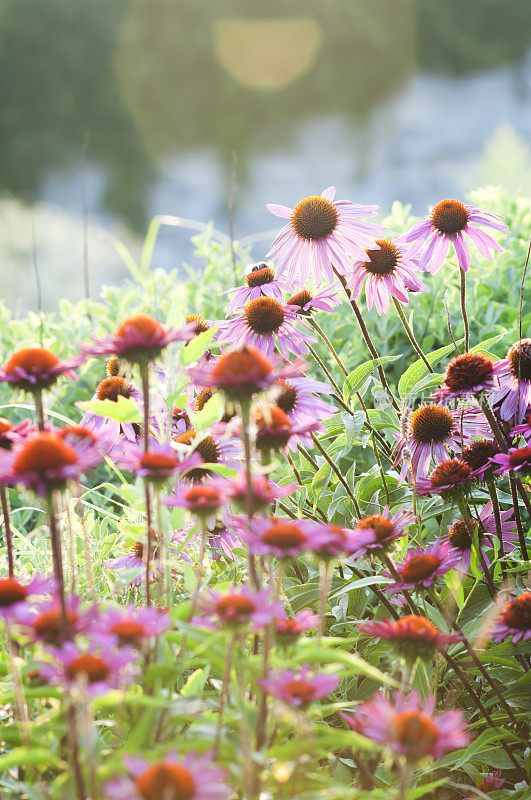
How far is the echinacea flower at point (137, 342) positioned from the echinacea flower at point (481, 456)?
0.56 meters

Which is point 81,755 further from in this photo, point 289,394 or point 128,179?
point 128,179

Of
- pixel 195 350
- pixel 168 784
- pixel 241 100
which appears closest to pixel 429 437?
pixel 195 350

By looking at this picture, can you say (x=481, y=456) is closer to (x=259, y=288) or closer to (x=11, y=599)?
(x=259, y=288)

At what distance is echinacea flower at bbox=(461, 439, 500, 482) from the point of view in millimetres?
1161

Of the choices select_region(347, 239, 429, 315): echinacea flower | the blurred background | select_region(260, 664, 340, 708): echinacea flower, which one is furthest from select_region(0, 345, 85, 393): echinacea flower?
the blurred background

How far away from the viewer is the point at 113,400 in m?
1.25

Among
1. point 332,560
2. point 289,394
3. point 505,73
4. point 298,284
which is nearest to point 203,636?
point 332,560

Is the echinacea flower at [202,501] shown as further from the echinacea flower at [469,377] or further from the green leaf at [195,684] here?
the echinacea flower at [469,377]

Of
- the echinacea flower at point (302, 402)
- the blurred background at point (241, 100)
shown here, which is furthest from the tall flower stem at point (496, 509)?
the blurred background at point (241, 100)

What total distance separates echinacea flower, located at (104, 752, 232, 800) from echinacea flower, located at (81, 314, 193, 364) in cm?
36

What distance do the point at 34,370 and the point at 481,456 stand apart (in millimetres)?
679

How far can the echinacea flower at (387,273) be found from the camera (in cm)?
139

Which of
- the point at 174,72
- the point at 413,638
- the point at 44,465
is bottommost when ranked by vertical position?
the point at 413,638

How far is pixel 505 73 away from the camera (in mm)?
18359
